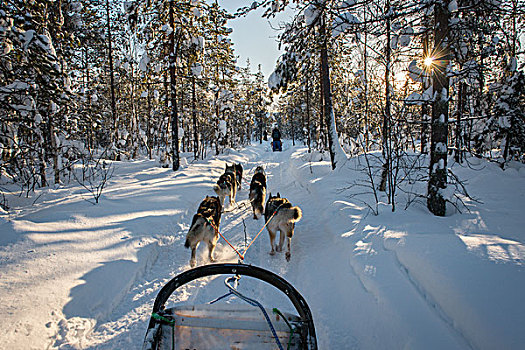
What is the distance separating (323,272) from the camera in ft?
13.5

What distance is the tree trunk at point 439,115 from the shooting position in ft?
16.1

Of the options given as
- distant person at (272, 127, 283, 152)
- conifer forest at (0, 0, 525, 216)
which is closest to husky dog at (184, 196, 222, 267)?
conifer forest at (0, 0, 525, 216)

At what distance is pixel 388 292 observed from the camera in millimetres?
2875

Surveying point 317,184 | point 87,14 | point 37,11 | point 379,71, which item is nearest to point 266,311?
point 317,184

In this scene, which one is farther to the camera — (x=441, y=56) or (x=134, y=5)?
(x=134, y=5)

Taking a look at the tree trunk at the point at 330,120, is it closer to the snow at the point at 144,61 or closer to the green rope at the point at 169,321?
the snow at the point at 144,61

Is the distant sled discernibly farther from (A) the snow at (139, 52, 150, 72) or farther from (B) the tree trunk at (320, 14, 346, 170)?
(A) the snow at (139, 52, 150, 72)

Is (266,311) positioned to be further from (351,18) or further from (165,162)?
(165,162)

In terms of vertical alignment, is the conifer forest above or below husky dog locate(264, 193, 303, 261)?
above

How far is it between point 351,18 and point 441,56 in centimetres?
245

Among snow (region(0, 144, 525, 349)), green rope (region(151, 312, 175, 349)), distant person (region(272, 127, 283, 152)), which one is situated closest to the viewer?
green rope (region(151, 312, 175, 349))

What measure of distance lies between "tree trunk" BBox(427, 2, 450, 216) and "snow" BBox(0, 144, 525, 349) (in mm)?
427

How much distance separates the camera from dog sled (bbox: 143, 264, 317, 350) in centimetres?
193

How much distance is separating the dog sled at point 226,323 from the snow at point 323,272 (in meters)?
1.12
